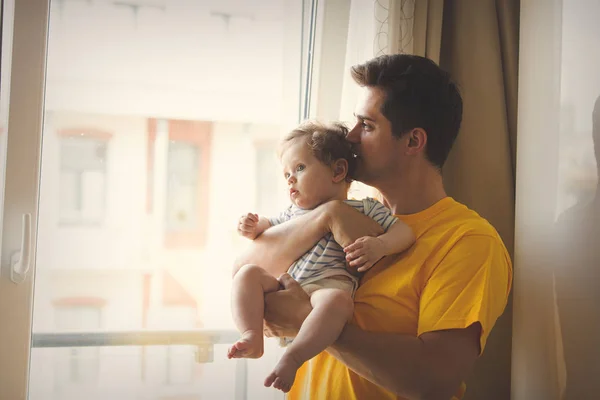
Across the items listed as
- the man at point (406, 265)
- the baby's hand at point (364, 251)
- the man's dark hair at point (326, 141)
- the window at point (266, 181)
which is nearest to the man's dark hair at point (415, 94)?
the man at point (406, 265)

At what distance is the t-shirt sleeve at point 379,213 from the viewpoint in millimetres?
1498

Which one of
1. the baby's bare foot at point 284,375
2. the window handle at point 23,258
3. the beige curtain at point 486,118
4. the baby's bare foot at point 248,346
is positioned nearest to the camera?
the baby's bare foot at point 284,375

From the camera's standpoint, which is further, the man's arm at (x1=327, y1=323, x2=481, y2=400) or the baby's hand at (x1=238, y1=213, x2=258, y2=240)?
the baby's hand at (x1=238, y1=213, x2=258, y2=240)

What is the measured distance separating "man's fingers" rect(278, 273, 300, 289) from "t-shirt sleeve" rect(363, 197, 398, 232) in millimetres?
273

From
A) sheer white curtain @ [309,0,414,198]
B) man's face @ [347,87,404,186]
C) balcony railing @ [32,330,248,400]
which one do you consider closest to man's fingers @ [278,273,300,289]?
man's face @ [347,87,404,186]

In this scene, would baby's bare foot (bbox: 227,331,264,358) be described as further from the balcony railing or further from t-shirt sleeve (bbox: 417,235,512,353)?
the balcony railing

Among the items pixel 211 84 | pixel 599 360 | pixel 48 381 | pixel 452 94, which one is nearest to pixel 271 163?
pixel 211 84

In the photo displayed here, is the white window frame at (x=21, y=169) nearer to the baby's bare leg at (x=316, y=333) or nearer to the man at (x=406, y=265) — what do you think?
the man at (x=406, y=265)

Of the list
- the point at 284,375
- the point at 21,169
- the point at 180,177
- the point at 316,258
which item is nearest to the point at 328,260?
the point at 316,258

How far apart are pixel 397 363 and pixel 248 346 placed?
0.34m

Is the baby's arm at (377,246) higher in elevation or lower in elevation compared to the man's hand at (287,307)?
higher

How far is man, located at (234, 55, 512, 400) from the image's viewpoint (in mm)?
1286

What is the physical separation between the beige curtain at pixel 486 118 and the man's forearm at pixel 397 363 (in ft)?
2.50

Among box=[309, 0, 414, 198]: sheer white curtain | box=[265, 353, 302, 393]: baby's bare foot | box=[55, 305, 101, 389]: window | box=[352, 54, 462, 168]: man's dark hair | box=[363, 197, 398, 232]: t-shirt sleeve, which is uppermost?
box=[309, 0, 414, 198]: sheer white curtain
